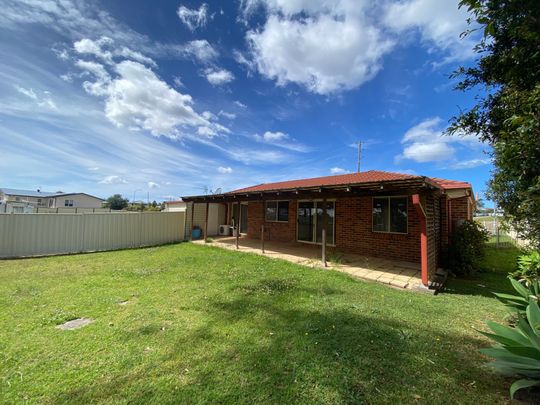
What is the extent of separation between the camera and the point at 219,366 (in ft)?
→ 7.89

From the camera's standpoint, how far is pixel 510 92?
2984 millimetres

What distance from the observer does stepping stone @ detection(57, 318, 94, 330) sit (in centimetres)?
328

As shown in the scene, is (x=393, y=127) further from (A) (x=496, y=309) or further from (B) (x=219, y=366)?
(B) (x=219, y=366)

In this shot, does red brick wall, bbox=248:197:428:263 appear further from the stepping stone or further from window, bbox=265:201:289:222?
A: the stepping stone

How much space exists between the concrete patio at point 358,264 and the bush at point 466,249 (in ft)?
3.44

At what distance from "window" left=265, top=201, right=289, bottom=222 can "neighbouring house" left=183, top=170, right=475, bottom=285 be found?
61 mm

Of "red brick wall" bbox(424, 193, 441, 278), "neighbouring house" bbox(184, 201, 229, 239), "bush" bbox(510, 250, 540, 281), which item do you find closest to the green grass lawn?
"red brick wall" bbox(424, 193, 441, 278)

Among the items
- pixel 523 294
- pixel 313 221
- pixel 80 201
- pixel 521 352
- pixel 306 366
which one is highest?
pixel 80 201

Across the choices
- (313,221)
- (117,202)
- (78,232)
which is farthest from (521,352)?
(117,202)

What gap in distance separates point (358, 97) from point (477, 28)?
8.20m

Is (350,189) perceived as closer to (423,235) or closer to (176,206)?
(423,235)

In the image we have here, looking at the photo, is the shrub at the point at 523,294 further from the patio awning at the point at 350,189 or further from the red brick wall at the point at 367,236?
the red brick wall at the point at 367,236

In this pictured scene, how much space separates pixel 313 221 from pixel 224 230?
6.71 m

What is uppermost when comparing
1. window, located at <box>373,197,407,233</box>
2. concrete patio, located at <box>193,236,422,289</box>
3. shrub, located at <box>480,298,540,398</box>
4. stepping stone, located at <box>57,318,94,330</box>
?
window, located at <box>373,197,407,233</box>
